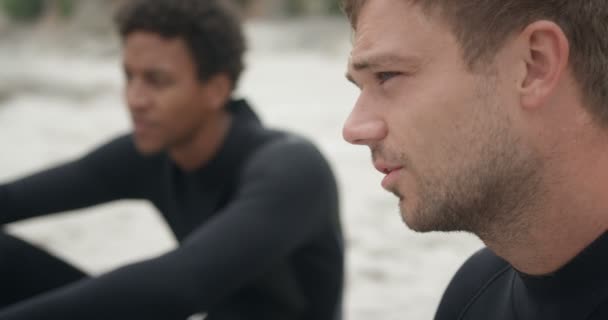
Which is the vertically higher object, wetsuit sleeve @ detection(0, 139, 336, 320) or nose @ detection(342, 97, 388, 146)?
nose @ detection(342, 97, 388, 146)

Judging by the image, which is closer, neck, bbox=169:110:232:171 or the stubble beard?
the stubble beard

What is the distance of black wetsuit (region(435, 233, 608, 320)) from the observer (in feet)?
3.79

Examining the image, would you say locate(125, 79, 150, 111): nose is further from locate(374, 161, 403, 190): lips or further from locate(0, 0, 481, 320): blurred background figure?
locate(374, 161, 403, 190): lips

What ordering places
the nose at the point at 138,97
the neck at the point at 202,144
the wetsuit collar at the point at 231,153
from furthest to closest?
the nose at the point at 138,97 → the neck at the point at 202,144 → the wetsuit collar at the point at 231,153

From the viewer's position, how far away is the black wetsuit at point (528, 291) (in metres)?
1.16

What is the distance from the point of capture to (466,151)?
120 cm

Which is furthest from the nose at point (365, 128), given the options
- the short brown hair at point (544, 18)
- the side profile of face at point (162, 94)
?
the side profile of face at point (162, 94)

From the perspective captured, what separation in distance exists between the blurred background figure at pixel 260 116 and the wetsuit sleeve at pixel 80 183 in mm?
308

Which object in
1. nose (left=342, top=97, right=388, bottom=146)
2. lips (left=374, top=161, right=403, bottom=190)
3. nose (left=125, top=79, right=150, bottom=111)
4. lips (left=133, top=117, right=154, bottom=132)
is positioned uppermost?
nose (left=125, top=79, right=150, bottom=111)

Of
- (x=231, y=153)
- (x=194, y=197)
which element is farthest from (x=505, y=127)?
(x=194, y=197)

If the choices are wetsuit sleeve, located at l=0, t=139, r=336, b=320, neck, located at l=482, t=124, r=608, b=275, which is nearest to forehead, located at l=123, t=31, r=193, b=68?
wetsuit sleeve, located at l=0, t=139, r=336, b=320

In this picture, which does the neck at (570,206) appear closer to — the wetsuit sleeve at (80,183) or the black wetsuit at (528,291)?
the black wetsuit at (528,291)

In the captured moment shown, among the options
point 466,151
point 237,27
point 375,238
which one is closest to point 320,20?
point 375,238

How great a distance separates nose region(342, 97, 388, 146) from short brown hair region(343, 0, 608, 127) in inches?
7.1
